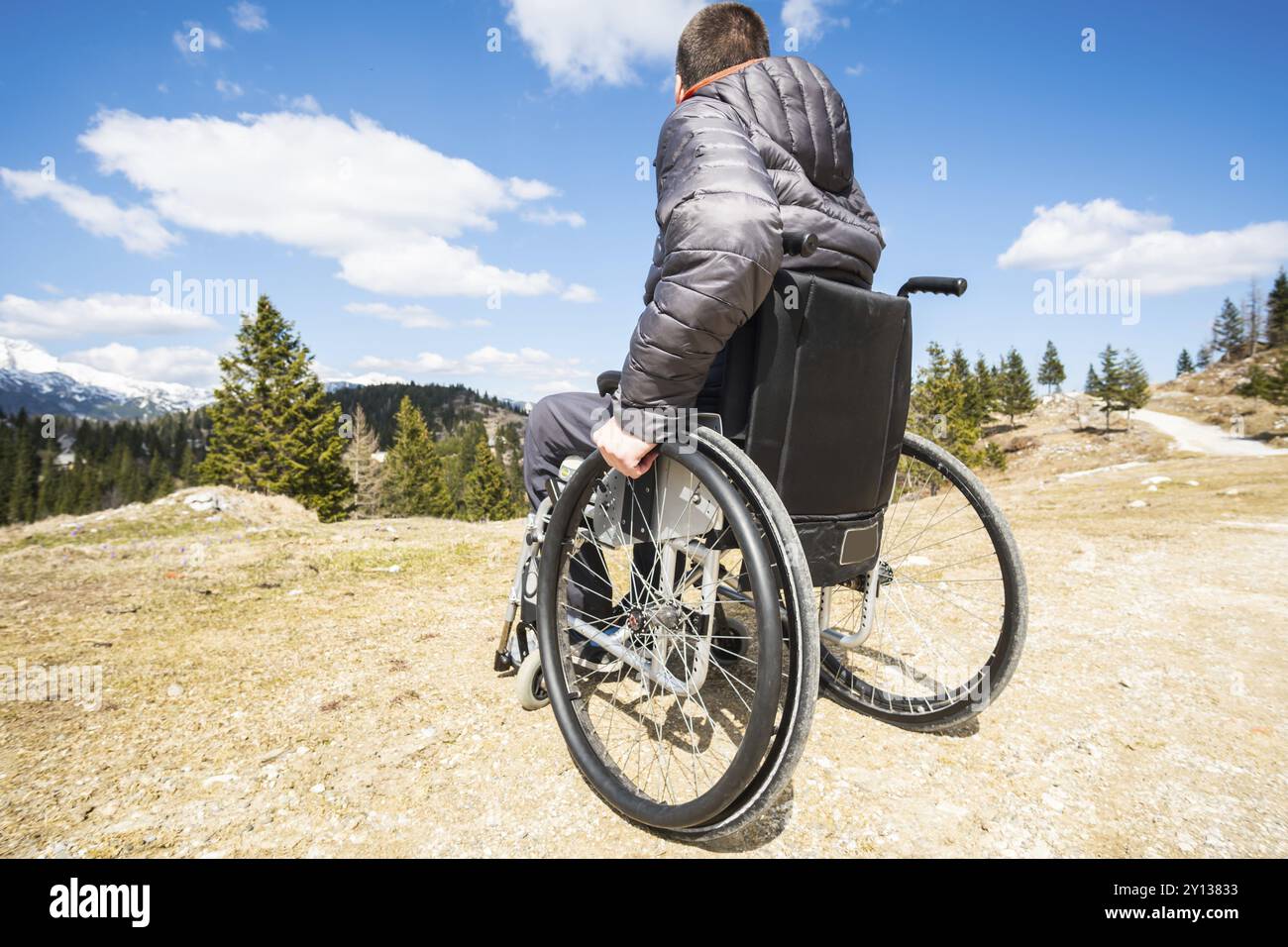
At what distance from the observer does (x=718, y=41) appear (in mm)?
2240

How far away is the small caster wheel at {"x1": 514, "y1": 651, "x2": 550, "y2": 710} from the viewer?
2566 mm

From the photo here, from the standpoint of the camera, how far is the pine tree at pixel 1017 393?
63.5m

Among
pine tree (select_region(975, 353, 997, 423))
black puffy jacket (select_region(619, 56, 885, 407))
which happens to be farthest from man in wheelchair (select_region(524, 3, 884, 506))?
pine tree (select_region(975, 353, 997, 423))

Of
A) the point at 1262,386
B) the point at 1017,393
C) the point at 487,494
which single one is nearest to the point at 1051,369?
the point at 1017,393

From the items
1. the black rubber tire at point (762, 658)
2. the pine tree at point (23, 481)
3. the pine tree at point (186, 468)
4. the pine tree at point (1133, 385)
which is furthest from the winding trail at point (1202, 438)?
the pine tree at point (23, 481)

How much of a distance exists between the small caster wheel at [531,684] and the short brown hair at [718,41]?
2382 mm

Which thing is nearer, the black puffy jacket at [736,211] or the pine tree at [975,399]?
the black puffy jacket at [736,211]

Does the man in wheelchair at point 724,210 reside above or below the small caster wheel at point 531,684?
above

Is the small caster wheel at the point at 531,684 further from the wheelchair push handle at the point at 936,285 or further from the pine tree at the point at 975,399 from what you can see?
the pine tree at the point at 975,399

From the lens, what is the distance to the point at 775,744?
1.60 meters

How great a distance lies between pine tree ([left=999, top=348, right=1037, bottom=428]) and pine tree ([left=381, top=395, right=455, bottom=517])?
2262 inches
